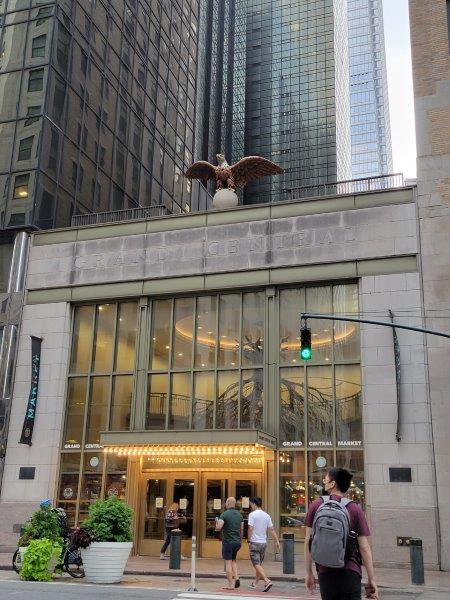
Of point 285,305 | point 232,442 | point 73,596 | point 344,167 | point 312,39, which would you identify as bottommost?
point 73,596

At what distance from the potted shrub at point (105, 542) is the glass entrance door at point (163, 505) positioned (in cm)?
699

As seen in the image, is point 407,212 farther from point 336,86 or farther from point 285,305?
point 336,86

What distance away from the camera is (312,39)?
119 metres

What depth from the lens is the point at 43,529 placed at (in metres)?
15.8

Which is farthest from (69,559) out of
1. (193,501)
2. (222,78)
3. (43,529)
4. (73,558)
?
(222,78)

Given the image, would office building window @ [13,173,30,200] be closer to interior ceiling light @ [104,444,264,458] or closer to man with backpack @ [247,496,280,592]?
interior ceiling light @ [104,444,264,458]

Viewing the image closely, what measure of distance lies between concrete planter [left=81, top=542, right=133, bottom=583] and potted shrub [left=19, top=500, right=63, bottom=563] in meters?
0.93

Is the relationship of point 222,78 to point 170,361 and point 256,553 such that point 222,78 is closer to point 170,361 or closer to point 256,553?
point 170,361

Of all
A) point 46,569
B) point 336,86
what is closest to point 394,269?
point 46,569

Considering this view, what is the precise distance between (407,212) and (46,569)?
1531cm

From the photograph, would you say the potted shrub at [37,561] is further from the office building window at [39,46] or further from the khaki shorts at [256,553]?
the office building window at [39,46]

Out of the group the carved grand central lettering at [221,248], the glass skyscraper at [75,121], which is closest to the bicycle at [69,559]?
the glass skyscraper at [75,121]

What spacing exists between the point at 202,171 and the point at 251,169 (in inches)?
83.4

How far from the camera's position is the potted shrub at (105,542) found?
49.7 feet
